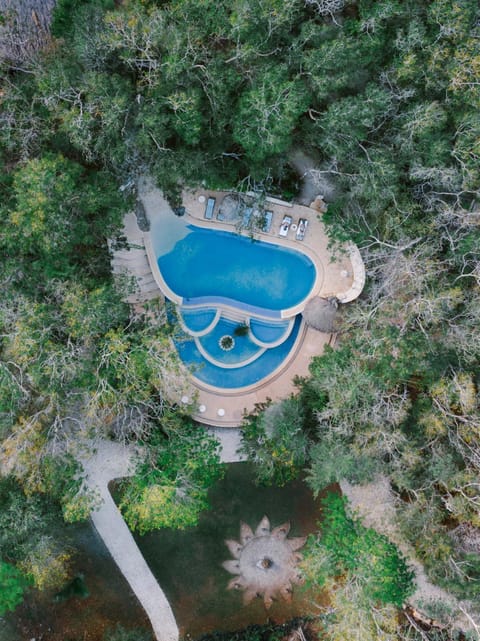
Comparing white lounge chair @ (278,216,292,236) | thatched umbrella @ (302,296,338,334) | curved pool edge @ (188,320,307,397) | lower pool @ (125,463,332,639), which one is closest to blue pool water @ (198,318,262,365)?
curved pool edge @ (188,320,307,397)

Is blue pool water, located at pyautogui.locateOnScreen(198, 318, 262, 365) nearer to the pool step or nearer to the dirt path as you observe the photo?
the pool step

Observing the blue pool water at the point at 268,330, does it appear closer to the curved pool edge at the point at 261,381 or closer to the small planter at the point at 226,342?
the curved pool edge at the point at 261,381

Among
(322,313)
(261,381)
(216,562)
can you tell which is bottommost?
(216,562)

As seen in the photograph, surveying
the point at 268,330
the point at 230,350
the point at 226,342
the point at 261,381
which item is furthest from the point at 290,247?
the point at 261,381

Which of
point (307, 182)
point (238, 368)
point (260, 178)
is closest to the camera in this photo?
point (260, 178)

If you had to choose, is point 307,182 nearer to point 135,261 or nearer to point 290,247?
point 290,247

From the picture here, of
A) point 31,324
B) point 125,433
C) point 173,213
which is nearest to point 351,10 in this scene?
point 173,213
